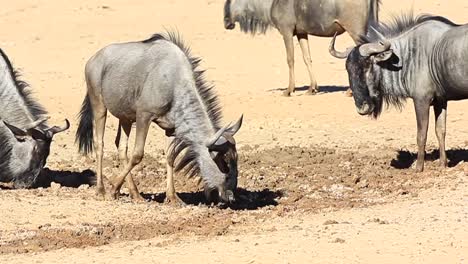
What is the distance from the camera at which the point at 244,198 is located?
13.6 m

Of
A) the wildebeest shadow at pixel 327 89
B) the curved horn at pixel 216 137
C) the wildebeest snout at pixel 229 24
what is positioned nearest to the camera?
the curved horn at pixel 216 137

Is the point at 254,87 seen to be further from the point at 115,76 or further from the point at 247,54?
the point at 115,76

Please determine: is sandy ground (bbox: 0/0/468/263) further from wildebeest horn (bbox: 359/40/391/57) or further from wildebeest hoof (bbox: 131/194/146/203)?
wildebeest horn (bbox: 359/40/391/57)

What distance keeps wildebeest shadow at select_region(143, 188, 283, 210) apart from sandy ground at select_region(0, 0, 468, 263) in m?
0.03

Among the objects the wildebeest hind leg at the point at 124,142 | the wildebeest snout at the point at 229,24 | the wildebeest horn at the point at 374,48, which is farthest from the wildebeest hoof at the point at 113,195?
the wildebeest snout at the point at 229,24

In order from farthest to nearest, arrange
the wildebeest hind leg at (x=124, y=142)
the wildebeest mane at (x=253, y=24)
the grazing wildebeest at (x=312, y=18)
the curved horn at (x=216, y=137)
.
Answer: the wildebeest mane at (x=253, y=24), the grazing wildebeest at (x=312, y=18), the wildebeest hind leg at (x=124, y=142), the curved horn at (x=216, y=137)

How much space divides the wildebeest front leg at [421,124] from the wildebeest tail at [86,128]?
12.7ft

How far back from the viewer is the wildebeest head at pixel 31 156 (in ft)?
45.9

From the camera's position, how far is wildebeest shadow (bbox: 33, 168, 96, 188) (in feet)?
47.5

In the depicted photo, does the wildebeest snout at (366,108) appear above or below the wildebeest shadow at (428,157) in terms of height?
above

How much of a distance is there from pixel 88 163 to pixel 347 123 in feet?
13.6

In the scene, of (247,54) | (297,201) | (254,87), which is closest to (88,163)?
(297,201)

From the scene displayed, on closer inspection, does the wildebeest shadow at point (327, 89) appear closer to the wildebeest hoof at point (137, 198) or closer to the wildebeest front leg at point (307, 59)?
the wildebeest front leg at point (307, 59)

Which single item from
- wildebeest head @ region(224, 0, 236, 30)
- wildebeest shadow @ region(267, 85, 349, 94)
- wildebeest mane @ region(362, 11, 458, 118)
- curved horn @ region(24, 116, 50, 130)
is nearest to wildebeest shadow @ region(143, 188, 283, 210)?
curved horn @ region(24, 116, 50, 130)
